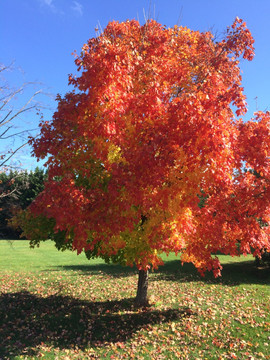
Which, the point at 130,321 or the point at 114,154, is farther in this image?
the point at 130,321

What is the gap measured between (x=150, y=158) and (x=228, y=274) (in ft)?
45.4

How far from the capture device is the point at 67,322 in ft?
29.5

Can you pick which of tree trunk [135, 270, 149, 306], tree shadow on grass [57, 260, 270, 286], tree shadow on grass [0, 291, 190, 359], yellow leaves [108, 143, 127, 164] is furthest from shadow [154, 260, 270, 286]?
yellow leaves [108, 143, 127, 164]

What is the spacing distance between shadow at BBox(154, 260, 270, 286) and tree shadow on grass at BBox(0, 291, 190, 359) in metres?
6.23

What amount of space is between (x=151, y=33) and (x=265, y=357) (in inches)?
385

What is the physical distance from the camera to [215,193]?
7699 mm

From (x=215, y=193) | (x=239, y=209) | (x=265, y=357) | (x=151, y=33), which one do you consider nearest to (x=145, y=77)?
(x=151, y=33)

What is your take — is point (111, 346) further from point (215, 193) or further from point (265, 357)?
point (215, 193)

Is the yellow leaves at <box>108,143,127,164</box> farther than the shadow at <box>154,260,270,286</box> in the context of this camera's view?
No

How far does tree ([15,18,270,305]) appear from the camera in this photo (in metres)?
6.12

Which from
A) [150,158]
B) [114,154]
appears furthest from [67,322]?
[150,158]

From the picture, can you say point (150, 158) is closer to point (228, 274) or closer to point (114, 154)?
point (114, 154)

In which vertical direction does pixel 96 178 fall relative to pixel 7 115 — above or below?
below

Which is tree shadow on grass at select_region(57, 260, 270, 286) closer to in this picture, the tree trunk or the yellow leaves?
the tree trunk
